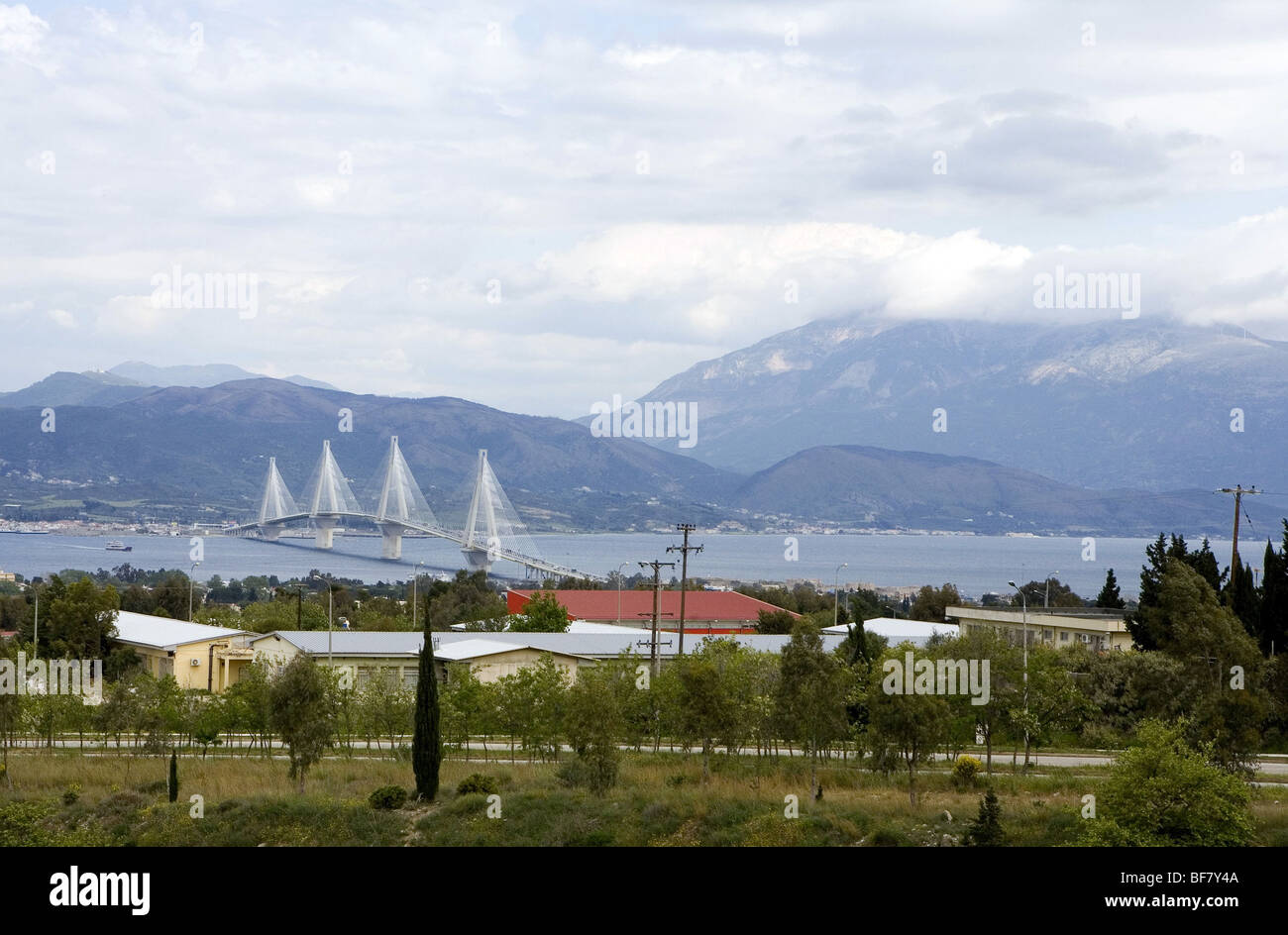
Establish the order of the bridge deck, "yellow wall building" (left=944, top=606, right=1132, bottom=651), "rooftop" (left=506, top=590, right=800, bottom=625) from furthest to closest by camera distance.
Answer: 1. the bridge deck
2. "rooftop" (left=506, top=590, right=800, bottom=625)
3. "yellow wall building" (left=944, top=606, right=1132, bottom=651)

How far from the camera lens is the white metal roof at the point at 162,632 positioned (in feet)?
124

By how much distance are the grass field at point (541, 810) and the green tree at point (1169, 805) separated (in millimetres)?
767

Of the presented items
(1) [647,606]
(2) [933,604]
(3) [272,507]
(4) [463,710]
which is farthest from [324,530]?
(4) [463,710]

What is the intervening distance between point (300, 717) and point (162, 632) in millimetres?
20526

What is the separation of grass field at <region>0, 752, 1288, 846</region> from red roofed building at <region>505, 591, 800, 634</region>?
1221 inches

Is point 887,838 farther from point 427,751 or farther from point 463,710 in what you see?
point 463,710

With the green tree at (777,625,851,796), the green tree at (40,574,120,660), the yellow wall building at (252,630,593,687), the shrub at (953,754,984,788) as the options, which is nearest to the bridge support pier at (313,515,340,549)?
the green tree at (40,574,120,660)

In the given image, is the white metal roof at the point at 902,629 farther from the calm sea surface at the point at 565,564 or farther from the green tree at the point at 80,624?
the calm sea surface at the point at 565,564

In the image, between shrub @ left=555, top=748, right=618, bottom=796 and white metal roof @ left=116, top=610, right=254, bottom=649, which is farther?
white metal roof @ left=116, top=610, right=254, bottom=649

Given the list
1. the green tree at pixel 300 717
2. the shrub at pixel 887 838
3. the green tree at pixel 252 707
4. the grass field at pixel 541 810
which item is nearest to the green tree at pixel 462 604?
the green tree at pixel 252 707

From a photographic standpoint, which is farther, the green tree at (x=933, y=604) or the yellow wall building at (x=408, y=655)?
the green tree at (x=933, y=604)

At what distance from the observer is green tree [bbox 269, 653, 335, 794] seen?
21.6m

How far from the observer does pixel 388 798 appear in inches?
802

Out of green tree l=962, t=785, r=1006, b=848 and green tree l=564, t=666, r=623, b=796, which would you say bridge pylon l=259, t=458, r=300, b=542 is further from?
green tree l=962, t=785, r=1006, b=848
